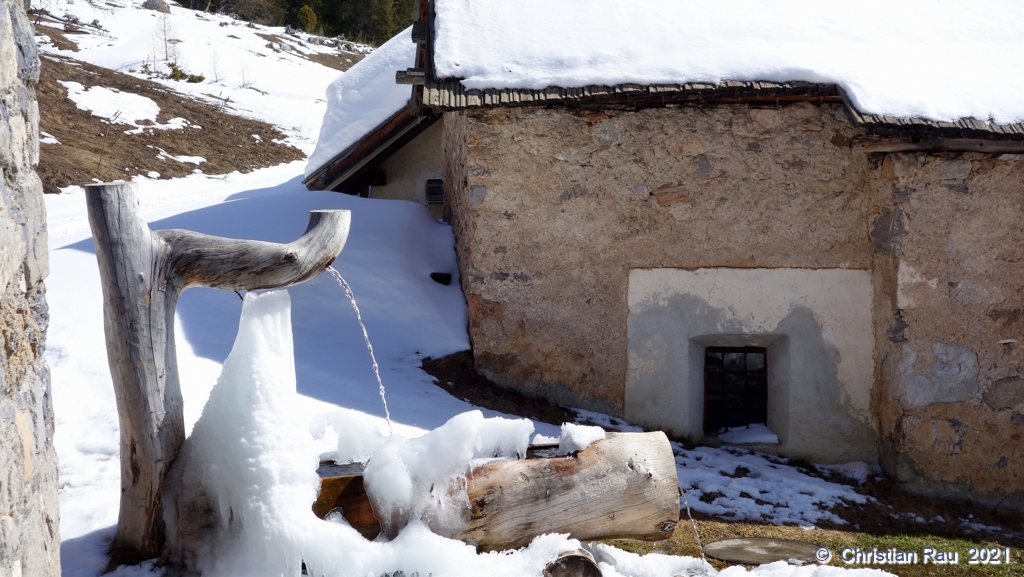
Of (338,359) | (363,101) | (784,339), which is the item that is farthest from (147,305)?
(363,101)

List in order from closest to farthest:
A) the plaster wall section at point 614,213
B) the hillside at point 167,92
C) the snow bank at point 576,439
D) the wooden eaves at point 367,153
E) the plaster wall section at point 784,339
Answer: the snow bank at point 576,439, the plaster wall section at point 614,213, the plaster wall section at point 784,339, the wooden eaves at point 367,153, the hillside at point 167,92

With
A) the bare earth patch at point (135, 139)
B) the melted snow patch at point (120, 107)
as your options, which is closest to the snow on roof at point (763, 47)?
the bare earth patch at point (135, 139)

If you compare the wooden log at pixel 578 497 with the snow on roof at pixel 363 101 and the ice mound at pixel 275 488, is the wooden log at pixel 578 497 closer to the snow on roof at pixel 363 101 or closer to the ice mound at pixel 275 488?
the ice mound at pixel 275 488

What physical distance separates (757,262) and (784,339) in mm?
654

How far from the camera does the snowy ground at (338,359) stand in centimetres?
348

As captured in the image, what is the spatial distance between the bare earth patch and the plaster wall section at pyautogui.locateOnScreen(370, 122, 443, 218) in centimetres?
404

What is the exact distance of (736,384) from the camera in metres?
6.12

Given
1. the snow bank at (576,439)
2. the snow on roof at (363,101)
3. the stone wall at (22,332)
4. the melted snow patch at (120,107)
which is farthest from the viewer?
the melted snow patch at (120,107)

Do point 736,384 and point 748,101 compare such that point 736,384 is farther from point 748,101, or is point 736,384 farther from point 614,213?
point 748,101

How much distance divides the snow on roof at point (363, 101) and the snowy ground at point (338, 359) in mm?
1160

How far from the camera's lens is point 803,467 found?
5.73 m

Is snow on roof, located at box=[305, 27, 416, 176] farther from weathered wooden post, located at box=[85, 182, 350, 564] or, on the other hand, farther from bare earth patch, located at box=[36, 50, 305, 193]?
weathered wooden post, located at box=[85, 182, 350, 564]

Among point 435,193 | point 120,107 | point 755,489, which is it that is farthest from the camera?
point 120,107

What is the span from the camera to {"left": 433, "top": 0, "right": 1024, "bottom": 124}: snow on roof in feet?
16.9
